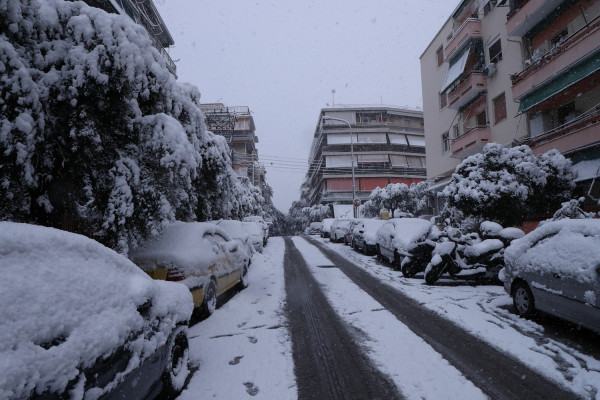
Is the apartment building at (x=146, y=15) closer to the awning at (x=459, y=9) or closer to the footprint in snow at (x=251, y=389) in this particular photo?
the footprint in snow at (x=251, y=389)

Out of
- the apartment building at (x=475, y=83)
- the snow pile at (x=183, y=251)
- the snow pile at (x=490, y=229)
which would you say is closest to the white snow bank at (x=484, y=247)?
the snow pile at (x=490, y=229)

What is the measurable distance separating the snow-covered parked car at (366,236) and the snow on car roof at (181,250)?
9466mm

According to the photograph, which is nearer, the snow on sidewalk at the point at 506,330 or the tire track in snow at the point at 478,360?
the tire track in snow at the point at 478,360

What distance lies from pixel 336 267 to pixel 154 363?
935 cm

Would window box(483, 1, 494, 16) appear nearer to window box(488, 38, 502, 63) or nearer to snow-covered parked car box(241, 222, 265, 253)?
window box(488, 38, 502, 63)

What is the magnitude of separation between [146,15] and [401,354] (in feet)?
82.6

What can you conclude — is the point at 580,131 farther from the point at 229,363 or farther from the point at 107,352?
the point at 107,352

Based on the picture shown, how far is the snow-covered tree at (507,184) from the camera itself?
1182cm

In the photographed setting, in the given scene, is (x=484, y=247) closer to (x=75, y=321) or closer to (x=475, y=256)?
(x=475, y=256)

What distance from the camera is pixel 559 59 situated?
14.2 m

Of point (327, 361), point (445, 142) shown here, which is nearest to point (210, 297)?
point (327, 361)

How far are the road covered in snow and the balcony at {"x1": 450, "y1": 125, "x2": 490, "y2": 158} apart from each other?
1492 cm

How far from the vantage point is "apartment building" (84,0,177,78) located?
16528 millimetres

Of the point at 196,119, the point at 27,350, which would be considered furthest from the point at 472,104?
the point at 27,350
